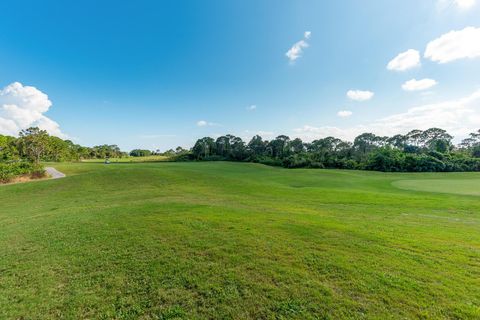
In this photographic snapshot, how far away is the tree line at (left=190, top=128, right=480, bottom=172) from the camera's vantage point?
4844 cm

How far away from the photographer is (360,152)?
73000 mm

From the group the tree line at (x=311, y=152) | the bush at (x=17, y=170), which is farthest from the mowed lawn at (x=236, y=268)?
the tree line at (x=311, y=152)

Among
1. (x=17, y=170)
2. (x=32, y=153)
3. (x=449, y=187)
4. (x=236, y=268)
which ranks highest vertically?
(x=32, y=153)

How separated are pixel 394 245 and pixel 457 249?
5.50 ft

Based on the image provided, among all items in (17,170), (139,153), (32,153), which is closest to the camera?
(17,170)

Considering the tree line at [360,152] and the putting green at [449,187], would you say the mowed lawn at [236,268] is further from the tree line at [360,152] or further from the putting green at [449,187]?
the tree line at [360,152]

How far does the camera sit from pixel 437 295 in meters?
3.88

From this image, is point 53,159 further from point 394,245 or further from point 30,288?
point 394,245

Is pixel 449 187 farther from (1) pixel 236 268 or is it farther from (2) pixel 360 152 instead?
(2) pixel 360 152

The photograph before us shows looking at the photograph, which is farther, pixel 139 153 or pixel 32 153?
pixel 139 153

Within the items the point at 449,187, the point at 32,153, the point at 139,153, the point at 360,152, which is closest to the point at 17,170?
the point at 32,153

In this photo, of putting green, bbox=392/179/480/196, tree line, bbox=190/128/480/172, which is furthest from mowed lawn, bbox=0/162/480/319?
tree line, bbox=190/128/480/172

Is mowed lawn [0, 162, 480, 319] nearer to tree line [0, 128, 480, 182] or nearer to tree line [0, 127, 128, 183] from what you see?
tree line [0, 127, 128, 183]

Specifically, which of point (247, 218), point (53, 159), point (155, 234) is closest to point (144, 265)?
point (155, 234)
